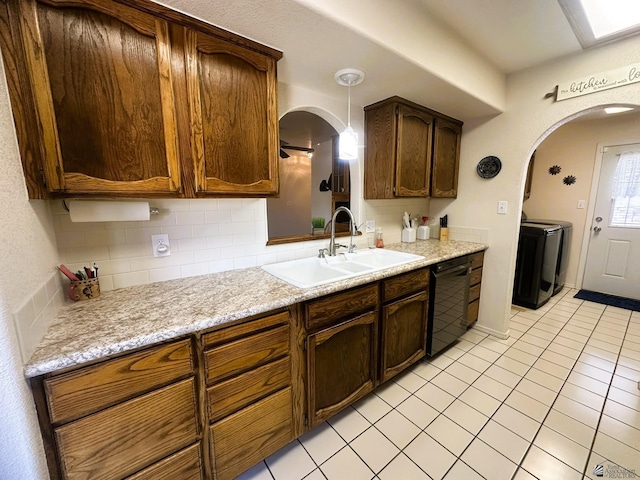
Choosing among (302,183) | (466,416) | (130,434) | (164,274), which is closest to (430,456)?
(466,416)

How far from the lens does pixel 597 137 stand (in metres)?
3.32

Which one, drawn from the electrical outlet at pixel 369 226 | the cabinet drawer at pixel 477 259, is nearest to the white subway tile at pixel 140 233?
the electrical outlet at pixel 369 226

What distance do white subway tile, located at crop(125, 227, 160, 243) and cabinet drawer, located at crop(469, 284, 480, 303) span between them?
2625mm

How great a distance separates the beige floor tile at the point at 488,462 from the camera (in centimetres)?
127

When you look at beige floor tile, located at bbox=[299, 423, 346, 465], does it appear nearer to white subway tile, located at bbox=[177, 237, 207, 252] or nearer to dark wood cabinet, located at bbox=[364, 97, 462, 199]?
white subway tile, located at bbox=[177, 237, 207, 252]

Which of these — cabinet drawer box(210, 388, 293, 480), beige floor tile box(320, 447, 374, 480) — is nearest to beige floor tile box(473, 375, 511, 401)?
beige floor tile box(320, 447, 374, 480)

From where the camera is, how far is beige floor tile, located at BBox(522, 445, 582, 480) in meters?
1.25

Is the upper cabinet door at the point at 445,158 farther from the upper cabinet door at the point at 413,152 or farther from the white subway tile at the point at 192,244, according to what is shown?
the white subway tile at the point at 192,244

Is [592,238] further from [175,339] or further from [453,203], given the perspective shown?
[175,339]

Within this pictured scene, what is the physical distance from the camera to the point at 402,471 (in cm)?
129

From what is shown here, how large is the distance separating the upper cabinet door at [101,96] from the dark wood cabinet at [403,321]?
140 cm

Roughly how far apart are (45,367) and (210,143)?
0.98 meters

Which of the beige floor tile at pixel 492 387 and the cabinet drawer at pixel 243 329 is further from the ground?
the cabinet drawer at pixel 243 329

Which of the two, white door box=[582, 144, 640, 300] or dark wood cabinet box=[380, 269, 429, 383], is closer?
dark wood cabinet box=[380, 269, 429, 383]
